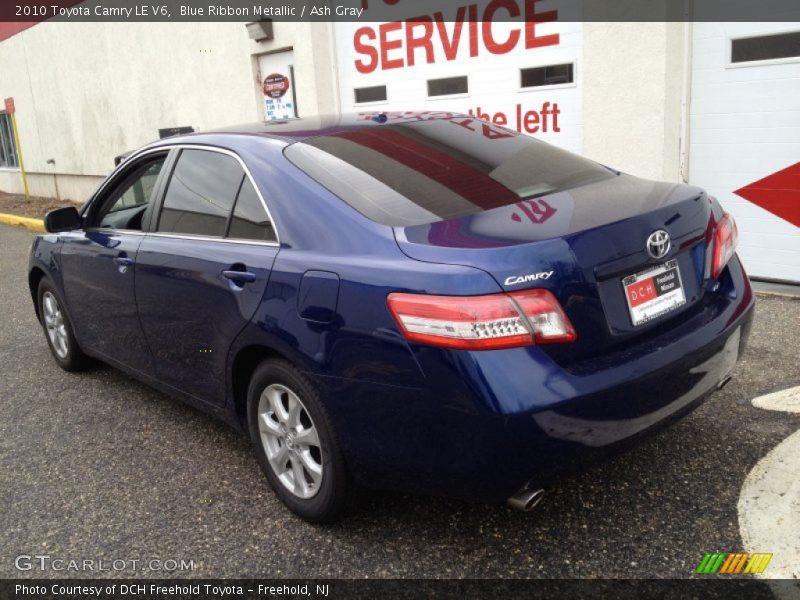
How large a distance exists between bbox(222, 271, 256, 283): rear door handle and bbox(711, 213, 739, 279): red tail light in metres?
1.78

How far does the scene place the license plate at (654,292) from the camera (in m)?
2.65

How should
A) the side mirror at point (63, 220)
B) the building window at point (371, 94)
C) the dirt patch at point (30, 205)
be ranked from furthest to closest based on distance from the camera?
the dirt patch at point (30, 205) < the building window at point (371, 94) < the side mirror at point (63, 220)

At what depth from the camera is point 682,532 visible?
2.86m

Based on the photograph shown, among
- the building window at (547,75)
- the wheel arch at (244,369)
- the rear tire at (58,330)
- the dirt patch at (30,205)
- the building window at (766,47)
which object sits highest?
the building window at (766,47)

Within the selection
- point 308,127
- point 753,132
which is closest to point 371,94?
point 753,132

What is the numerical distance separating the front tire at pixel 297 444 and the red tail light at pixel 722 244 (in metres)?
1.60

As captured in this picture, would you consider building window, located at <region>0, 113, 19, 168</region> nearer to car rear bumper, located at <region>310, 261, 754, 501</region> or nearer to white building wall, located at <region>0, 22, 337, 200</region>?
white building wall, located at <region>0, 22, 337, 200</region>

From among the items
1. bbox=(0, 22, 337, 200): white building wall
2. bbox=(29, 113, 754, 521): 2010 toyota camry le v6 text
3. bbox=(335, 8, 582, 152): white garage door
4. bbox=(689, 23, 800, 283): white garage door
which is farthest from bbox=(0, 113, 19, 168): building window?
bbox=(29, 113, 754, 521): 2010 toyota camry le v6 text

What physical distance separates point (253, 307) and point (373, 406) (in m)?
0.73

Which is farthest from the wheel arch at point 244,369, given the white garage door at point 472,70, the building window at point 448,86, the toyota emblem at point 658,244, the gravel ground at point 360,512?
the building window at point 448,86

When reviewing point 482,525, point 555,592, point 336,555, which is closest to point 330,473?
point 336,555

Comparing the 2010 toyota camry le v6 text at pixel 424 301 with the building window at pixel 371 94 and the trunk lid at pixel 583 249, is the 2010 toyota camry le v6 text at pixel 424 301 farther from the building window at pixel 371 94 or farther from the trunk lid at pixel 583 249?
the building window at pixel 371 94

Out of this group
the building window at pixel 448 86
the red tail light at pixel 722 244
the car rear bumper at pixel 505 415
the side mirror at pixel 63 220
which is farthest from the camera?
the building window at pixel 448 86

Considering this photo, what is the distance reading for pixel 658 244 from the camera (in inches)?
107
